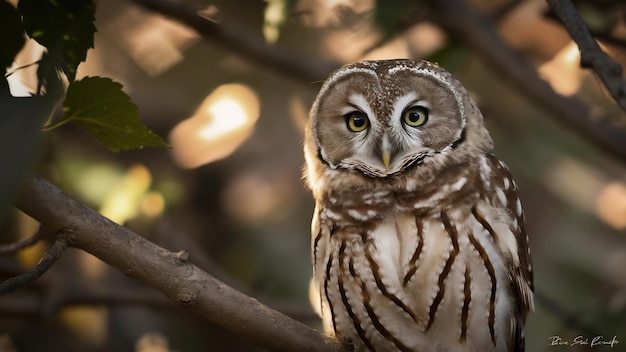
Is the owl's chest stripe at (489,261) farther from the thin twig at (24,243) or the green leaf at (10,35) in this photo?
the green leaf at (10,35)

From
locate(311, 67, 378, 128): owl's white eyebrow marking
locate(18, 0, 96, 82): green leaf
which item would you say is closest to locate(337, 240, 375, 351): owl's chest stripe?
locate(311, 67, 378, 128): owl's white eyebrow marking

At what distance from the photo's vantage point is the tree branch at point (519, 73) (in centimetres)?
346

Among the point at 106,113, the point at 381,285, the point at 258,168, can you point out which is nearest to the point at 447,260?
the point at 381,285

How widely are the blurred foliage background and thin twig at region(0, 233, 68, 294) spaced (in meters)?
1.39

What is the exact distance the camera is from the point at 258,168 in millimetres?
5309

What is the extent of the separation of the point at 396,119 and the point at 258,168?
113 inches

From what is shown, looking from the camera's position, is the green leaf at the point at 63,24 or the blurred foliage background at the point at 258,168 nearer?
the green leaf at the point at 63,24

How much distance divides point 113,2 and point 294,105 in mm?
1095

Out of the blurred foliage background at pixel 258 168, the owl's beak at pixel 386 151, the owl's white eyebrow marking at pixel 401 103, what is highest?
the owl's white eyebrow marking at pixel 401 103

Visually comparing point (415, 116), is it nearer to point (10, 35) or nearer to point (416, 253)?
point (416, 253)

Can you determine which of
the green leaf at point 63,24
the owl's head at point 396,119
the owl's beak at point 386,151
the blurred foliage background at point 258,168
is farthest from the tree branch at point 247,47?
the green leaf at point 63,24

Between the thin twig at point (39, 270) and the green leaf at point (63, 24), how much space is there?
0.43 metres

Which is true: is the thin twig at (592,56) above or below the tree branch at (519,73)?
above

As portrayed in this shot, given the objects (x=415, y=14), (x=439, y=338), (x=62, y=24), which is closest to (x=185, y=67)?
(x=415, y=14)
